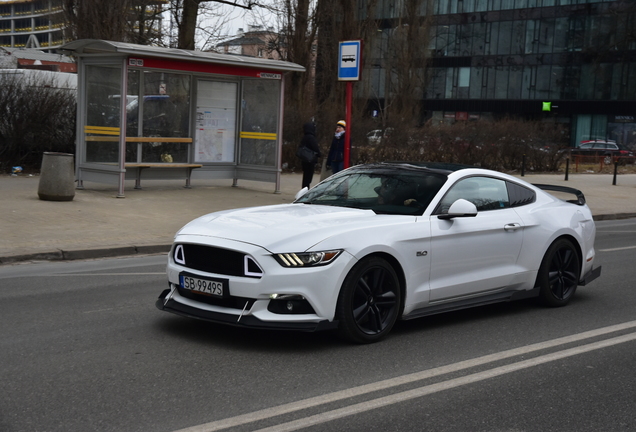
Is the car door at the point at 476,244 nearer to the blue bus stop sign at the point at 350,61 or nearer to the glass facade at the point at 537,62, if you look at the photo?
the blue bus stop sign at the point at 350,61

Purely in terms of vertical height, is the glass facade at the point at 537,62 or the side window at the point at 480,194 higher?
the glass facade at the point at 537,62

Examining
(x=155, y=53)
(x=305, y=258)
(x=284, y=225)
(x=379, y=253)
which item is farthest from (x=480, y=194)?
(x=155, y=53)

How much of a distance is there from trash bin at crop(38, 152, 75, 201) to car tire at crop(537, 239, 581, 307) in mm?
9624

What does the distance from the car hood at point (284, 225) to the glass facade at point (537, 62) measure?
54.4m

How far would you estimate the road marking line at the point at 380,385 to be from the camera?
14.7ft

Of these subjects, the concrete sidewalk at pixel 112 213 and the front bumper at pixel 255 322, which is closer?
the front bumper at pixel 255 322

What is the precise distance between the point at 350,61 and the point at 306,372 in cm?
921

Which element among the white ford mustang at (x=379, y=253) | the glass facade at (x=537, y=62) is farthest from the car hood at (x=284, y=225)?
the glass facade at (x=537, y=62)

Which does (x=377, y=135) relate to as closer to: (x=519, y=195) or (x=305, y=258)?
(x=519, y=195)

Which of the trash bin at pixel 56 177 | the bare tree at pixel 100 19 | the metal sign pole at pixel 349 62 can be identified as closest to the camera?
the metal sign pole at pixel 349 62

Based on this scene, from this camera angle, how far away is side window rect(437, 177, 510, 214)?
7164 mm

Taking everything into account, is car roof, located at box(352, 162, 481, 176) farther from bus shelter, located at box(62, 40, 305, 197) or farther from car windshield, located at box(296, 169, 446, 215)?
bus shelter, located at box(62, 40, 305, 197)

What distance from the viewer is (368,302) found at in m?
6.22

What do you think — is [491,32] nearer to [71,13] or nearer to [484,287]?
[71,13]
